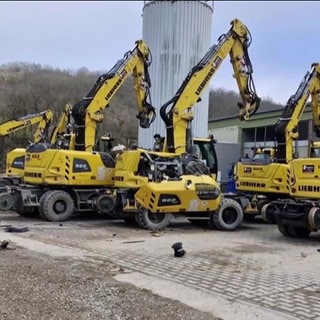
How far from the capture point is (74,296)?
6.54 m

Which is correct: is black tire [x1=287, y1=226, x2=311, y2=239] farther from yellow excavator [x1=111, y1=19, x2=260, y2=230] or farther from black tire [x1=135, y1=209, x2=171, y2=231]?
black tire [x1=135, y1=209, x2=171, y2=231]

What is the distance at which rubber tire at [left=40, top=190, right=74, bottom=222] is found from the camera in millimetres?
14797

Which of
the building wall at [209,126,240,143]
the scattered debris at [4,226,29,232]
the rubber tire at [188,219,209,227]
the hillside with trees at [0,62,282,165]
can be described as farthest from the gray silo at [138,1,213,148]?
the scattered debris at [4,226,29,232]

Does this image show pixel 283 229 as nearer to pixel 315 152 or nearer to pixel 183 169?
pixel 183 169

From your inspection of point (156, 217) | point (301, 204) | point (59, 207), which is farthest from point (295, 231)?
point (59, 207)

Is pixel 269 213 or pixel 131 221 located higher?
pixel 269 213

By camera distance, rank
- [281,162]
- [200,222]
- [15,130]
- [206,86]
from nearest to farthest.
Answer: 1. [200,222]
2. [281,162]
3. [206,86]
4. [15,130]

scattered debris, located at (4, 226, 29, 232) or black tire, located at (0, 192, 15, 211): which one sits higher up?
black tire, located at (0, 192, 15, 211)

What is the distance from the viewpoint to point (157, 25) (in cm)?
2427

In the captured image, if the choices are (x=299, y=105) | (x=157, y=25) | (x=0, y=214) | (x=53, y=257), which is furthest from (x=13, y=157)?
(x=53, y=257)

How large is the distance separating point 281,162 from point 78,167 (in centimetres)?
559

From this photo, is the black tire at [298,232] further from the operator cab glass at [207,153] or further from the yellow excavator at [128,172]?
the operator cab glass at [207,153]

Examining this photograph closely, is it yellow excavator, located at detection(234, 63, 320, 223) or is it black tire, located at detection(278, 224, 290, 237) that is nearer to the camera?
black tire, located at detection(278, 224, 290, 237)

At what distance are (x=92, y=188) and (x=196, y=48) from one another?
35.7 feet
